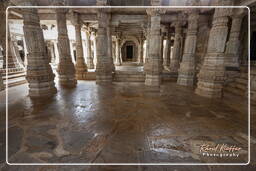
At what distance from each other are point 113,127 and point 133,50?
23.4m

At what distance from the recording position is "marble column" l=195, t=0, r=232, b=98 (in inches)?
175

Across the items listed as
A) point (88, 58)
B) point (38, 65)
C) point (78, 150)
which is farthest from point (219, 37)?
point (88, 58)

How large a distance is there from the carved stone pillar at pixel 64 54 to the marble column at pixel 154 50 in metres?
4.37

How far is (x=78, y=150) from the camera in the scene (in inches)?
81.2

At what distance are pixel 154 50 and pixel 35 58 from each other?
5082mm

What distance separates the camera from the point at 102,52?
7242mm

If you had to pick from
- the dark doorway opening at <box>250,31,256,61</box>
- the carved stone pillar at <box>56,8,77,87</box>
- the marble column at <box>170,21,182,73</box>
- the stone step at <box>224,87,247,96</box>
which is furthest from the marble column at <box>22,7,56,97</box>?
the dark doorway opening at <box>250,31,256,61</box>

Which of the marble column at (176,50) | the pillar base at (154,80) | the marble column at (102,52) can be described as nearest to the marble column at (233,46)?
the marble column at (176,50)

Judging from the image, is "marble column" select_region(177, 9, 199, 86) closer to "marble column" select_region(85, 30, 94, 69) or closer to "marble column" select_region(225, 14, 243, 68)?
"marble column" select_region(225, 14, 243, 68)

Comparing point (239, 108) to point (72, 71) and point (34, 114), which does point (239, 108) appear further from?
point (72, 71)

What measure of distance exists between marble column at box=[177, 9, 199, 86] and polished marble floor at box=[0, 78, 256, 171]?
2.91 metres

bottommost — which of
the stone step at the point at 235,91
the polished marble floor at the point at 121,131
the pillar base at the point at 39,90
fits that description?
the polished marble floor at the point at 121,131

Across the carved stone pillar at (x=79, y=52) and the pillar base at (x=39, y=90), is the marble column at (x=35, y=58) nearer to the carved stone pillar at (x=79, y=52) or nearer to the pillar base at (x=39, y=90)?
the pillar base at (x=39, y=90)

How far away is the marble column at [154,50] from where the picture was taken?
19.1 ft
